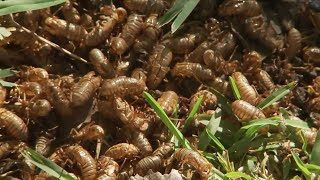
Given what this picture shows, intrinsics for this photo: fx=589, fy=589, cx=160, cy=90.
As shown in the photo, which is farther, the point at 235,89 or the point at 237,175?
the point at 235,89

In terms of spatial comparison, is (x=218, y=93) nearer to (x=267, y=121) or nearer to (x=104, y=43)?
(x=267, y=121)

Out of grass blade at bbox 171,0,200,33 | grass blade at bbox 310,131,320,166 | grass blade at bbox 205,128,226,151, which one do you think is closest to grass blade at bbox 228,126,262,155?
grass blade at bbox 205,128,226,151

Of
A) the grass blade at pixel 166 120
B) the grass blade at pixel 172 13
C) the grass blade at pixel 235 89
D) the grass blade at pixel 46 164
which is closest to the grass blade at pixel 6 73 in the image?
the grass blade at pixel 46 164

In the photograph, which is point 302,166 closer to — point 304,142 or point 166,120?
point 304,142

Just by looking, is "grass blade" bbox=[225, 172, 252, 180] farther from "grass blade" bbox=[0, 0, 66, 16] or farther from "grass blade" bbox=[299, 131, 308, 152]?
"grass blade" bbox=[0, 0, 66, 16]

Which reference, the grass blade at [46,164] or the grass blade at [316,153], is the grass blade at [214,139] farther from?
the grass blade at [46,164]

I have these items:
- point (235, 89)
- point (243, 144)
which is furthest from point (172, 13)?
point (243, 144)

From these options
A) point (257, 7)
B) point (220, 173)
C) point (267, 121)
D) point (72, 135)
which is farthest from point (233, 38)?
point (72, 135)
